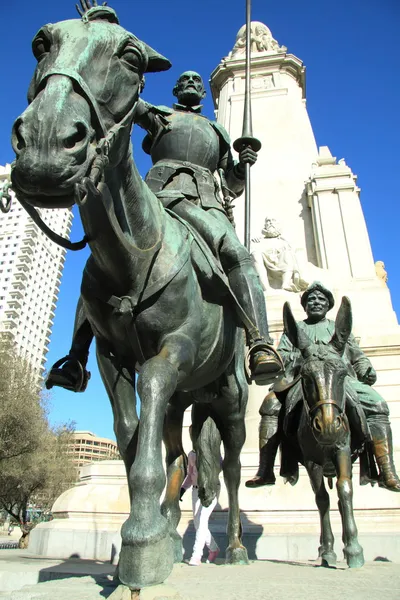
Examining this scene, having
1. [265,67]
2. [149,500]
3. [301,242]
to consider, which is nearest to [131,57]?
[149,500]

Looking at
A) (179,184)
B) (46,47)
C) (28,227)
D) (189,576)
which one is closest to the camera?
(46,47)

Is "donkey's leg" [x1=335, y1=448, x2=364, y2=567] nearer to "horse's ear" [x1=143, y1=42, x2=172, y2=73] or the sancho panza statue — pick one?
the sancho panza statue

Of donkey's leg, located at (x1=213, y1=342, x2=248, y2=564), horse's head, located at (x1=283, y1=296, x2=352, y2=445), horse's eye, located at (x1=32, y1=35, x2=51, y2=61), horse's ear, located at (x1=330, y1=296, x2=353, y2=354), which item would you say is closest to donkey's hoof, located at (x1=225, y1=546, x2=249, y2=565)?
donkey's leg, located at (x1=213, y1=342, x2=248, y2=564)

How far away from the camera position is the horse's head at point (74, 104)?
2082mm

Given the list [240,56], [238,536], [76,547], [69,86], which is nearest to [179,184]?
[69,86]

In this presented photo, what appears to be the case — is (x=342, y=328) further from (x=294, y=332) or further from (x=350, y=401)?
(x=350, y=401)

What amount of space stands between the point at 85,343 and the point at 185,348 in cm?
102

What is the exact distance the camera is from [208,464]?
4453mm

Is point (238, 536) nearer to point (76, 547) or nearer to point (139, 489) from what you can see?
point (139, 489)

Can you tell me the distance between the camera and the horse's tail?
174 inches

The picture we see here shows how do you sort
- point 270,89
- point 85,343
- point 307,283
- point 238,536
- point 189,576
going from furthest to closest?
point 270,89
point 307,283
point 238,536
point 85,343
point 189,576

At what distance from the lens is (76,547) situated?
24.5 ft

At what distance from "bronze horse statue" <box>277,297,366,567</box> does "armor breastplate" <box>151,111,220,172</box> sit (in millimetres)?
1677

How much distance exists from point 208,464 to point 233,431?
0.39m
